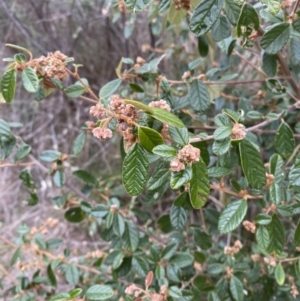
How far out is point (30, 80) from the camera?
76 centimetres

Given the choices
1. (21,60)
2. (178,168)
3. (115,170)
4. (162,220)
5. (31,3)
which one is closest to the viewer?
(178,168)

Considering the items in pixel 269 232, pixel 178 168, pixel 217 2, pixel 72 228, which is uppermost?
pixel 217 2

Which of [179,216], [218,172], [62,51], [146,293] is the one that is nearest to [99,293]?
[146,293]

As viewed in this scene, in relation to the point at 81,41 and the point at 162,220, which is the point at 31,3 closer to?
the point at 81,41

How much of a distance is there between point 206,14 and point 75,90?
14.4 inches

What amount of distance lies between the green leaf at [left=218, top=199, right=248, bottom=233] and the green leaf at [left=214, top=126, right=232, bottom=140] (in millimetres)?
195

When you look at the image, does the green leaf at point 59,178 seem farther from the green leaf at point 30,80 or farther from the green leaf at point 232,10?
the green leaf at point 232,10

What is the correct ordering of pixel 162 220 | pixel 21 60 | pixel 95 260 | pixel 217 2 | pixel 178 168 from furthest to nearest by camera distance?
pixel 95 260 → pixel 162 220 → pixel 21 60 → pixel 217 2 → pixel 178 168

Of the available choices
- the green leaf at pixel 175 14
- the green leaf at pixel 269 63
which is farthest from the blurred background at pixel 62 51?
the green leaf at pixel 269 63

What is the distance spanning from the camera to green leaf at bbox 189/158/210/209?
0.59 m

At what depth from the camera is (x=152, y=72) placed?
3.05ft

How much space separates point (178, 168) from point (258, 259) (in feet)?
2.33

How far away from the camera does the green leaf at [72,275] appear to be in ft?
3.73

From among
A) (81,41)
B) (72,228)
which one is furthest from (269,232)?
(81,41)
